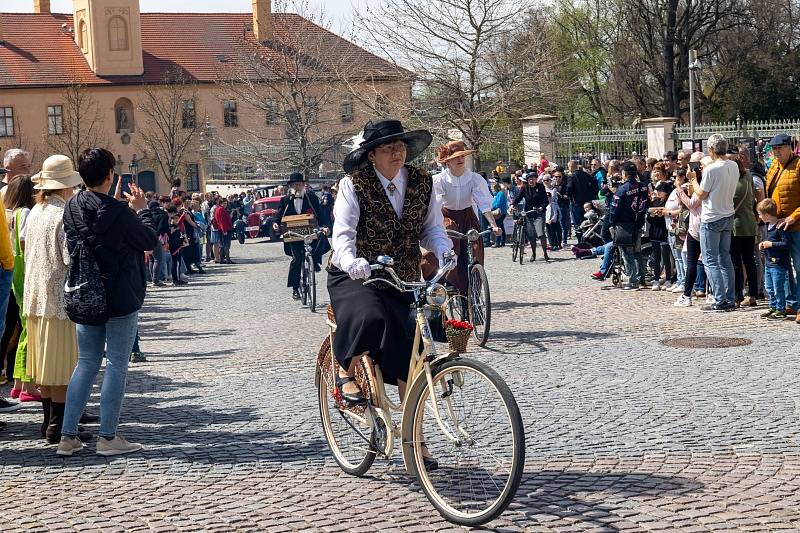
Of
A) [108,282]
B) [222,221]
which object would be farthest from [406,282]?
[222,221]

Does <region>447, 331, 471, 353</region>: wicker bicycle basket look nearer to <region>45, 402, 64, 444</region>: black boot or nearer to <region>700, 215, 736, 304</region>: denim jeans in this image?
<region>45, 402, 64, 444</region>: black boot

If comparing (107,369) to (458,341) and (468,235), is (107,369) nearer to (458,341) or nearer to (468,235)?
(458,341)

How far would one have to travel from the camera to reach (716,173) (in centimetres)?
1450

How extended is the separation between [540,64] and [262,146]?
29097 millimetres

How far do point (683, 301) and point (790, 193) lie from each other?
2.40m

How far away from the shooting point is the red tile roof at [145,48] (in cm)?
8381

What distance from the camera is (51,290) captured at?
830cm

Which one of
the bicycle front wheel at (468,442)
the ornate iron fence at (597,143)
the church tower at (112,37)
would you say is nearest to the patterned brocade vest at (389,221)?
the bicycle front wheel at (468,442)

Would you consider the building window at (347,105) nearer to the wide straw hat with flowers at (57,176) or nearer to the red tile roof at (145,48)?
the red tile roof at (145,48)

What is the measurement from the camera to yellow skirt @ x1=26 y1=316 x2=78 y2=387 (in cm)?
833

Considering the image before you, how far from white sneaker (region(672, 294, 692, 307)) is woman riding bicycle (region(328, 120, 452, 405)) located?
9037 millimetres

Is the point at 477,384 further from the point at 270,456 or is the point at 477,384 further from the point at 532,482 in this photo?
the point at 270,456

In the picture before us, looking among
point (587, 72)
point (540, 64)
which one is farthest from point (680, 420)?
point (587, 72)

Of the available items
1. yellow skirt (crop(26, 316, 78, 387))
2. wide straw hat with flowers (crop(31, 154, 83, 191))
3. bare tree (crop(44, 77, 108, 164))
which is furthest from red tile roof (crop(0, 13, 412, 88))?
yellow skirt (crop(26, 316, 78, 387))
